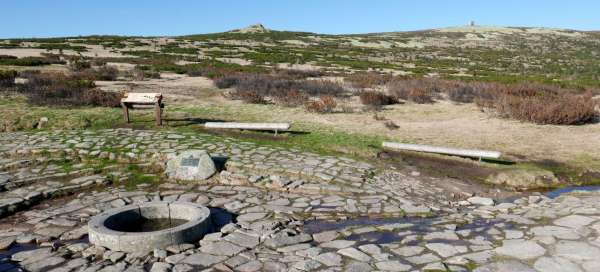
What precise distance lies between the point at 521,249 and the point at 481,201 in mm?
2089

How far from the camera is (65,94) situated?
14453mm

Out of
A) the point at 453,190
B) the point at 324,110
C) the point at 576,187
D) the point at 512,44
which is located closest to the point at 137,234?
the point at 453,190

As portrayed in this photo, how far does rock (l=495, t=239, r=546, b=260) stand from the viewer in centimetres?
415

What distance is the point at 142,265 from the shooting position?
13.8 feet

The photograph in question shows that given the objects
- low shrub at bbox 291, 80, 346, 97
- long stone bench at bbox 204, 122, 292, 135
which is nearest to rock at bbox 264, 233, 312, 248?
long stone bench at bbox 204, 122, 292, 135

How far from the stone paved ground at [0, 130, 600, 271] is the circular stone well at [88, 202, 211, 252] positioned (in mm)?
97

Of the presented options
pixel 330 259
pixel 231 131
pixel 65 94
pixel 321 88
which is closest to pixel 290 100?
pixel 321 88

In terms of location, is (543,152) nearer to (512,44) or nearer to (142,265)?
(142,265)

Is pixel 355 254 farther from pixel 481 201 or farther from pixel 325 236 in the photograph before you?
pixel 481 201

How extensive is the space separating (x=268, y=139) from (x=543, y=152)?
5.92 meters

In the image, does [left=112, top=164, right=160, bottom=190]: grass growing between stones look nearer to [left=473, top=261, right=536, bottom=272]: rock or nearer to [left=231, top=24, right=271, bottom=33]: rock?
[left=473, top=261, right=536, bottom=272]: rock

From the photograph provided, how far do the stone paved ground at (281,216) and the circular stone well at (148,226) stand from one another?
0.32ft

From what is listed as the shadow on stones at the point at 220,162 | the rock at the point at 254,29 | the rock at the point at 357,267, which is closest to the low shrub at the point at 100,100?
the shadow on stones at the point at 220,162

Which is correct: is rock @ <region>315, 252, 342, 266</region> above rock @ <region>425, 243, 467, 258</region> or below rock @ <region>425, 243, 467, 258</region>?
below
